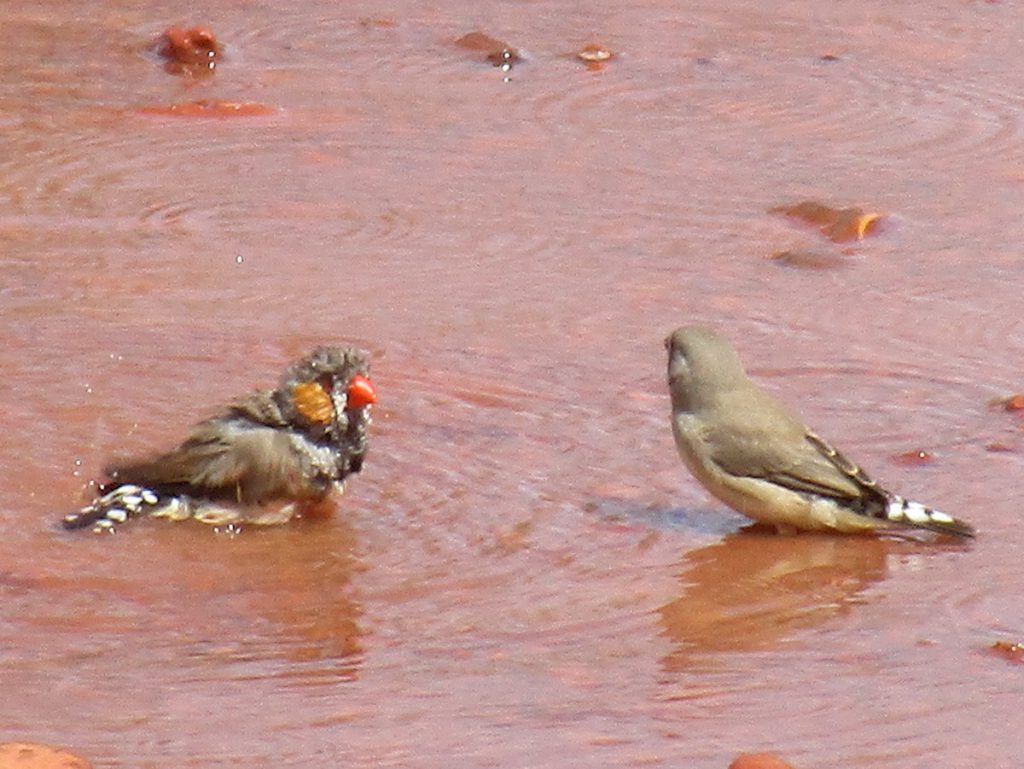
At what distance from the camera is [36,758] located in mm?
4703

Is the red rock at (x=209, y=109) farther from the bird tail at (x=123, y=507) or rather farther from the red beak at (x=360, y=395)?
the bird tail at (x=123, y=507)

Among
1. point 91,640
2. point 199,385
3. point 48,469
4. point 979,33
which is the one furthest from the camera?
point 979,33

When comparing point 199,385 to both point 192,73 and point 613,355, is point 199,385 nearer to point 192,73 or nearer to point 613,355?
point 613,355

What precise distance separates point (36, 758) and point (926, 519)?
265cm

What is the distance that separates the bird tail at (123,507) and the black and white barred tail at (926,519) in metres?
1.87

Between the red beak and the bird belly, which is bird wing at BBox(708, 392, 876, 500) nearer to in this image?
the bird belly

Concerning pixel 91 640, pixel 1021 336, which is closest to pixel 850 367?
pixel 1021 336

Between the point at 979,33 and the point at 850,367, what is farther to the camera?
the point at 979,33

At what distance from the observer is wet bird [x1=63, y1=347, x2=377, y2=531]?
21.5ft

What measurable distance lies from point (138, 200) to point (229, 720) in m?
4.35

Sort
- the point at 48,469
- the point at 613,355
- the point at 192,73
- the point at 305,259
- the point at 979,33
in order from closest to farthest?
the point at 48,469 → the point at 613,355 → the point at 305,259 → the point at 192,73 → the point at 979,33

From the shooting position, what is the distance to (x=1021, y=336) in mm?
8117

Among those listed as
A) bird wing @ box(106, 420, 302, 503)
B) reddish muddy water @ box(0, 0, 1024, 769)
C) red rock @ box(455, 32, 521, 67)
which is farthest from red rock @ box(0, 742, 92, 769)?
red rock @ box(455, 32, 521, 67)

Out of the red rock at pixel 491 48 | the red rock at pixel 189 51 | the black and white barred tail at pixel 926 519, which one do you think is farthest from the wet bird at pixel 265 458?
the red rock at pixel 491 48
